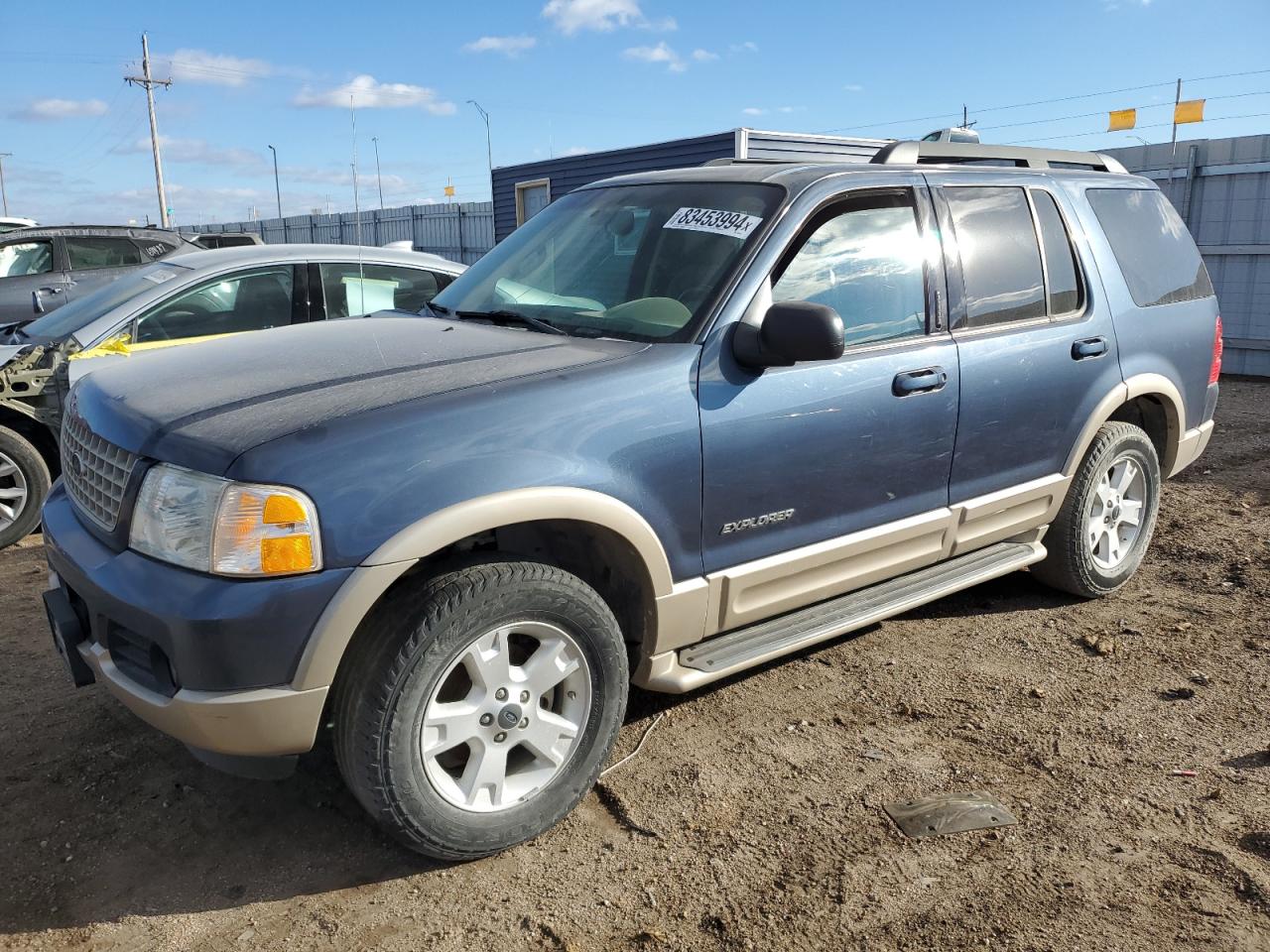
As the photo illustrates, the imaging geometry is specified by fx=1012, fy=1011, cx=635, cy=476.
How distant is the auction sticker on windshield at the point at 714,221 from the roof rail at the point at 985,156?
810 millimetres

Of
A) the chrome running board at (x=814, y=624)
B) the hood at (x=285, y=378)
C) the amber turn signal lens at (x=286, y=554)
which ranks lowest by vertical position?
the chrome running board at (x=814, y=624)

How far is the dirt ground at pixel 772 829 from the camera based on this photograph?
261cm

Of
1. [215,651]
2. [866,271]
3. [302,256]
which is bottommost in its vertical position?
[215,651]

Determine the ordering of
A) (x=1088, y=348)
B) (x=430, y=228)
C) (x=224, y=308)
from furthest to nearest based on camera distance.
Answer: (x=430, y=228)
(x=224, y=308)
(x=1088, y=348)

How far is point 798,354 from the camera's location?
306 cm

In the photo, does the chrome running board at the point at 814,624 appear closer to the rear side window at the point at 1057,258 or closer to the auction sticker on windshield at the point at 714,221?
the rear side window at the point at 1057,258

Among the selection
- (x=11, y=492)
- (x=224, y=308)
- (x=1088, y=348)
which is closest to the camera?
(x=1088, y=348)

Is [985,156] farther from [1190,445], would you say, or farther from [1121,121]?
[1121,121]

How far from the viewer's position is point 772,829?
9.90 feet

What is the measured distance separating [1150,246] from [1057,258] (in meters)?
0.81

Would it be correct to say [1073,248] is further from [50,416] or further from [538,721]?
[50,416]

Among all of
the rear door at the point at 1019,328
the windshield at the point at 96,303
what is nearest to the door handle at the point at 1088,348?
the rear door at the point at 1019,328

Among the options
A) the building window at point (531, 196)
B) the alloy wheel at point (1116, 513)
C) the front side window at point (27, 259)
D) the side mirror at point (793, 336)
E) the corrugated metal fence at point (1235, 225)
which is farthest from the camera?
the building window at point (531, 196)

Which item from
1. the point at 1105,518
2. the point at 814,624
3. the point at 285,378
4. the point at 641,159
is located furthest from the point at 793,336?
the point at 641,159
